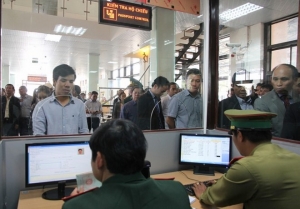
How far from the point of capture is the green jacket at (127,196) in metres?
0.77

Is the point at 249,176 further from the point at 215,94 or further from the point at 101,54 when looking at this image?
the point at 101,54

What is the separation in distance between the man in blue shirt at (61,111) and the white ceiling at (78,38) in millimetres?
867

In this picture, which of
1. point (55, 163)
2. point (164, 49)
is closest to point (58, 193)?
point (55, 163)

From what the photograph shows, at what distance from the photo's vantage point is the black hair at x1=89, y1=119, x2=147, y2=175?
0.85 m

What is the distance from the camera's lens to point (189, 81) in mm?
2764

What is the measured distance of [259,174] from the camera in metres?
1.12

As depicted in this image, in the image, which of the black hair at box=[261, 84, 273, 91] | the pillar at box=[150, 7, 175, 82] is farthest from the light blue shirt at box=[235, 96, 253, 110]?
the pillar at box=[150, 7, 175, 82]

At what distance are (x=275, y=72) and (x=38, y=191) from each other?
89.1 inches

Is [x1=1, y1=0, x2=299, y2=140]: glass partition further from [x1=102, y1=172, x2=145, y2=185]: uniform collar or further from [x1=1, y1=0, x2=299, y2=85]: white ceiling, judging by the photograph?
[x1=102, y1=172, x2=145, y2=185]: uniform collar

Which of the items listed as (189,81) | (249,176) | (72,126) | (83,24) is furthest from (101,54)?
(249,176)

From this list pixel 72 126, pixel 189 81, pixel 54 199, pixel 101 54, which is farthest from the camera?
pixel 101 54

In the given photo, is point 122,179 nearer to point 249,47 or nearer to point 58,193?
point 58,193

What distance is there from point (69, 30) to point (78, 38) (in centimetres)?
69

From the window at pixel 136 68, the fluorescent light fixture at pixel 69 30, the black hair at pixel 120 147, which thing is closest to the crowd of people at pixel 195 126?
the black hair at pixel 120 147
